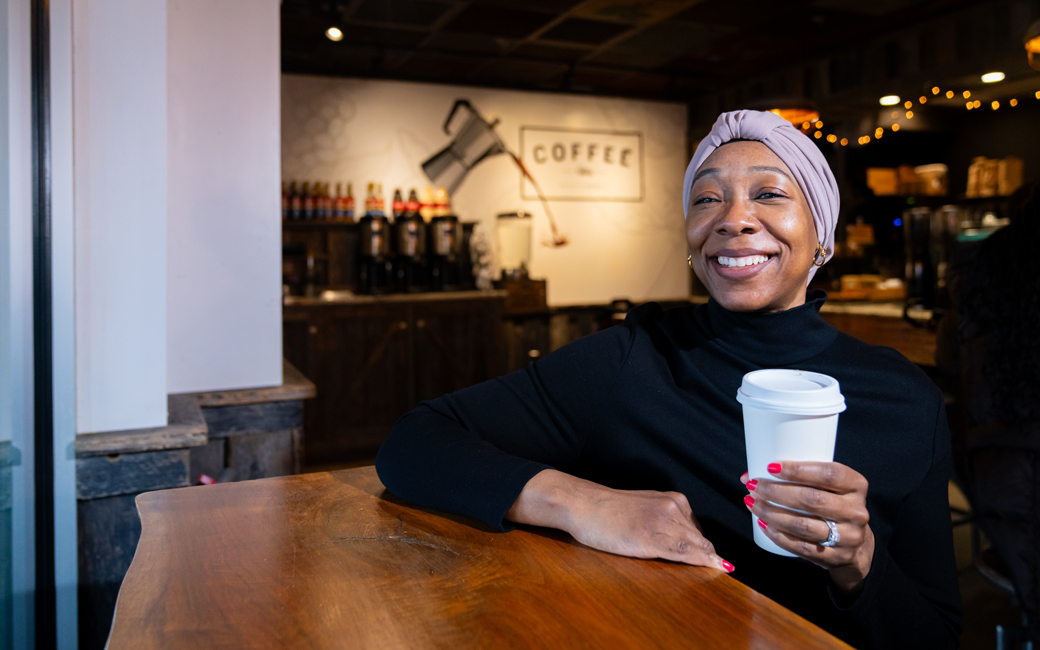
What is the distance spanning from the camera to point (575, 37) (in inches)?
233

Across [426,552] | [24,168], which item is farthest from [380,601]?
[24,168]

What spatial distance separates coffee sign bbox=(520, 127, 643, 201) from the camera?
7.46 m

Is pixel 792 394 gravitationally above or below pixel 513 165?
below

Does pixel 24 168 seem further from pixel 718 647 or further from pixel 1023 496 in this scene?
pixel 1023 496

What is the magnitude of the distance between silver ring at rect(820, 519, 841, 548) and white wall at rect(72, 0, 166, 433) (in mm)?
1811

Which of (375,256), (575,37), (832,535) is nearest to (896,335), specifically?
(832,535)

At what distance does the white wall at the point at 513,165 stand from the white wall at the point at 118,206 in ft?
15.1

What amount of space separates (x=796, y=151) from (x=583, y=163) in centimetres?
660

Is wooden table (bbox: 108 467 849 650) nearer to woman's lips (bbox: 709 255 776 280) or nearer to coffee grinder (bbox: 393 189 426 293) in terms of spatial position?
woman's lips (bbox: 709 255 776 280)

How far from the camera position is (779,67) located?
22.6 ft

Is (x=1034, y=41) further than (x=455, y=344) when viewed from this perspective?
No

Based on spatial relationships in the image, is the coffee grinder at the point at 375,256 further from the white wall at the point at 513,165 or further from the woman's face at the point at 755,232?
the woman's face at the point at 755,232

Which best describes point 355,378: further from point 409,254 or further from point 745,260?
point 745,260

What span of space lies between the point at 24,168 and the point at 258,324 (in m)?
1.24
